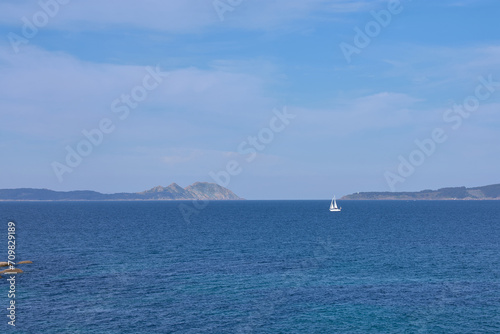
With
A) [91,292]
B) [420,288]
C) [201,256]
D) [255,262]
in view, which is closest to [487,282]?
[420,288]

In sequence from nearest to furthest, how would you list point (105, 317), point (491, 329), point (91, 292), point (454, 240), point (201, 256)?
point (491, 329), point (105, 317), point (91, 292), point (201, 256), point (454, 240)

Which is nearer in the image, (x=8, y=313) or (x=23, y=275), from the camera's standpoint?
(x=8, y=313)

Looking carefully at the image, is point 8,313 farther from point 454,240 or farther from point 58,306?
point 454,240

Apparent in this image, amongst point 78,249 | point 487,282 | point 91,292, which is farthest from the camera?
point 78,249

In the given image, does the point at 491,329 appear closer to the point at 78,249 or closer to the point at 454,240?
the point at 454,240

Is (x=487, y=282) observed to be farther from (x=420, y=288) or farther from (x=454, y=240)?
(x=454, y=240)

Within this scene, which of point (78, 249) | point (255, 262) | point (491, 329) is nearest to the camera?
point (491, 329)

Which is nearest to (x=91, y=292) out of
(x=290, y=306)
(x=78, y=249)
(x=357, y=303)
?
(x=290, y=306)

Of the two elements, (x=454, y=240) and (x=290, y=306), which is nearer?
(x=290, y=306)

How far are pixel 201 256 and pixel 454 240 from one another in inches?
3053

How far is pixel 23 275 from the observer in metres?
74.1

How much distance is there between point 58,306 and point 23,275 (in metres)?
21.7

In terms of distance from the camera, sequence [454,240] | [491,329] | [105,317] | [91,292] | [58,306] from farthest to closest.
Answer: [454,240] < [91,292] < [58,306] < [105,317] < [491,329]

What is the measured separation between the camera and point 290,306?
58.9m
